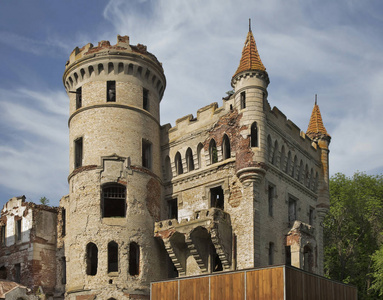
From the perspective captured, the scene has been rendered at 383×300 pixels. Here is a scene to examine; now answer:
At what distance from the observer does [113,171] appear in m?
36.4

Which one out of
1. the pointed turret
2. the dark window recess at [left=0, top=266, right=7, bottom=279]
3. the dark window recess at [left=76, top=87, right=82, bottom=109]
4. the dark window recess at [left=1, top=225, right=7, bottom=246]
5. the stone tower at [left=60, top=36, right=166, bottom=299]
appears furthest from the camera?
the dark window recess at [left=1, top=225, right=7, bottom=246]

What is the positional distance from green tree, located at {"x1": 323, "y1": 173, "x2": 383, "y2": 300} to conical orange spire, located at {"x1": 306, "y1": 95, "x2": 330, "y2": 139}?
12547 millimetres

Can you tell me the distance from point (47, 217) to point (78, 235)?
668 cm

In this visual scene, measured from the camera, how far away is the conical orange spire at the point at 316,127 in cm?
4390

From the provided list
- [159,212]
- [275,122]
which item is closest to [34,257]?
[159,212]

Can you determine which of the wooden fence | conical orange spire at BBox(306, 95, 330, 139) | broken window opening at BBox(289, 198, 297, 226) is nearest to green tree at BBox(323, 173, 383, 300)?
conical orange spire at BBox(306, 95, 330, 139)

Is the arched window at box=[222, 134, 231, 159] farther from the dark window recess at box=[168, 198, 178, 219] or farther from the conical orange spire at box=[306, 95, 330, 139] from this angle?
the conical orange spire at box=[306, 95, 330, 139]

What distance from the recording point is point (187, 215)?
37.1 metres

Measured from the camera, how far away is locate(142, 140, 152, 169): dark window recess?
38.7 meters

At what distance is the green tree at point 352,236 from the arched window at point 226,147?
70.2 ft

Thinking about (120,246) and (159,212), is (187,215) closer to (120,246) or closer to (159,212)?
(159,212)

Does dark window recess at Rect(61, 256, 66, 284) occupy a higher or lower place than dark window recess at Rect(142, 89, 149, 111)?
lower

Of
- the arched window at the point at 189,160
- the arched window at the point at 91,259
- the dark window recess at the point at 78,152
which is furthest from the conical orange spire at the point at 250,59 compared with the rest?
the arched window at the point at 91,259

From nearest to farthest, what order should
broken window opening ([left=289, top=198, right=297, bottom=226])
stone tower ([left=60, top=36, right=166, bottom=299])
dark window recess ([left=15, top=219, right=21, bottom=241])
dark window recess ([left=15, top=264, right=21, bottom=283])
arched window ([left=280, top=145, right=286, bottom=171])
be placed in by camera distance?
stone tower ([left=60, top=36, right=166, bottom=299]), arched window ([left=280, top=145, right=286, bottom=171]), broken window opening ([left=289, top=198, right=297, bottom=226]), dark window recess ([left=15, top=264, right=21, bottom=283]), dark window recess ([left=15, top=219, right=21, bottom=241])
